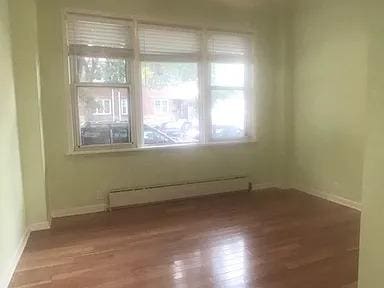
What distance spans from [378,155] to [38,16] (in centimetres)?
371

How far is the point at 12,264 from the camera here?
102 inches

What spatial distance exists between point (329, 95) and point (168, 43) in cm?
223

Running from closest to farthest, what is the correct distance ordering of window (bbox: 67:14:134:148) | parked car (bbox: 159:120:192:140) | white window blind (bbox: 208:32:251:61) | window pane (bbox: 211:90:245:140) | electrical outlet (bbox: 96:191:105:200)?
window (bbox: 67:14:134:148) → electrical outlet (bbox: 96:191:105:200) → parked car (bbox: 159:120:192:140) → white window blind (bbox: 208:32:251:61) → window pane (bbox: 211:90:245:140)

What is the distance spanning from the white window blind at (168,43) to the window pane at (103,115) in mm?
629

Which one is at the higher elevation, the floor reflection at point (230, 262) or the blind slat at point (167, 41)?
the blind slat at point (167, 41)

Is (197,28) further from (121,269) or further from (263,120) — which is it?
(121,269)

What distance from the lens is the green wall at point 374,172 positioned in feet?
4.69

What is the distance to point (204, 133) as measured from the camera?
4660mm

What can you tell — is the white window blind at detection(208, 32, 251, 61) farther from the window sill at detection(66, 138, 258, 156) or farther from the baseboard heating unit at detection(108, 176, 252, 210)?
the baseboard heating unit at detection(108, 176, 252, 210)

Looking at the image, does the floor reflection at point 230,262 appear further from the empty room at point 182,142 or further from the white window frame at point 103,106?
the white window frame at point 103,106

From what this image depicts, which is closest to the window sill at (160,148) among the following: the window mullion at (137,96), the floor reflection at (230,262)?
the window mullion at (137,96)

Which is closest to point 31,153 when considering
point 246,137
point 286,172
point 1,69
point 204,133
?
point 1,69

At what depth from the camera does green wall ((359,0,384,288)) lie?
1431mm

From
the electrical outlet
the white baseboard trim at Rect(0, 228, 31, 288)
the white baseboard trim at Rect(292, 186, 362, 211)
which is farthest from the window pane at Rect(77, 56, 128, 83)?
the white baseboard trim at Rect(292, 186, 362, 211)
